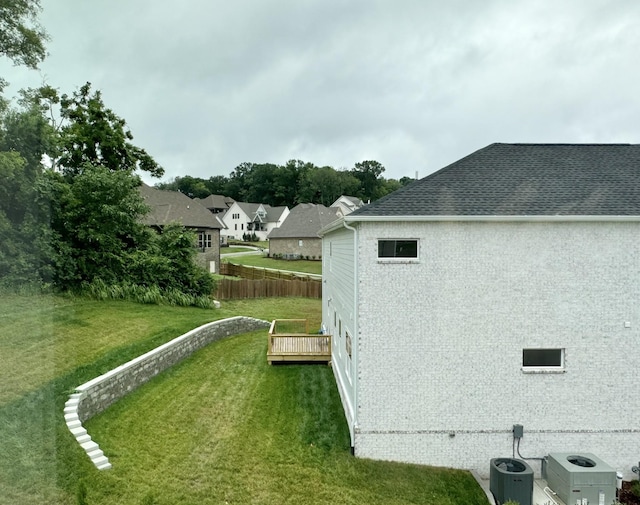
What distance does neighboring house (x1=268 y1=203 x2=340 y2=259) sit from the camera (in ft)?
157

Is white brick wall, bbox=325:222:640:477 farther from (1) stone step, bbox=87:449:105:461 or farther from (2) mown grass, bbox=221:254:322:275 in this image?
(2) mown grass, bbox=221:254:322:275

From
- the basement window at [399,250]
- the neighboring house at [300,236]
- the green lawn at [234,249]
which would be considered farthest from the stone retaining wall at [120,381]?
the green lawn at [234,249]

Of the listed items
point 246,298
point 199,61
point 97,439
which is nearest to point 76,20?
point 199,61

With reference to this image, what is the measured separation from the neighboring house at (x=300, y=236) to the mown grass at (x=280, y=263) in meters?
1.62

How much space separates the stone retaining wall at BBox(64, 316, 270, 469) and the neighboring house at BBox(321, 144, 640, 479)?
5500mm

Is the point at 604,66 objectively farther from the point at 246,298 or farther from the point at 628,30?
the point at 246,298

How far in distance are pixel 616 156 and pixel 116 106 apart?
26.6 metres

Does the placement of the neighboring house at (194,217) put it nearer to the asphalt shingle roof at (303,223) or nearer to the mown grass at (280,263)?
the mown grass at (280,263)

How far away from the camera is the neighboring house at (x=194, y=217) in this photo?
3165 cm

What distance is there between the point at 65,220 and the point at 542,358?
1849cm

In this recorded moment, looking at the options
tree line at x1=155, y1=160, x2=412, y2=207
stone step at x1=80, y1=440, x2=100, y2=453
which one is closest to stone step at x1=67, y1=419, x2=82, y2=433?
stone step at x1=80, y1=440, x2=100, y2=453

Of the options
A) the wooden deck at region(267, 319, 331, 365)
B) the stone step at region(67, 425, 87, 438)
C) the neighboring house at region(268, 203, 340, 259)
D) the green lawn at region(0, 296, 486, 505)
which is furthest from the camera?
the neighboring house at region(268, 203, 340, 259)

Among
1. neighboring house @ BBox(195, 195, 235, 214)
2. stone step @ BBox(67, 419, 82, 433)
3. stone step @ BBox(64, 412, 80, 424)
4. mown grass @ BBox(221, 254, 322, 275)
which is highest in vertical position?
neighboring house @ BBox(195, 195, 235, 214)

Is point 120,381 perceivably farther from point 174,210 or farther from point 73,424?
point 174,210
